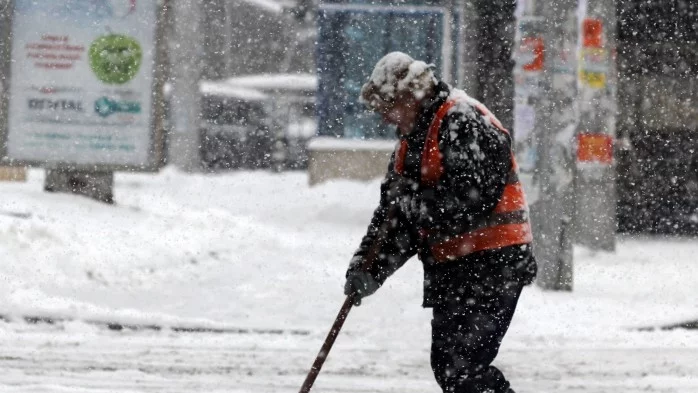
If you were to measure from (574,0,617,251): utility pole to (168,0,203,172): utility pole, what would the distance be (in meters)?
21.8

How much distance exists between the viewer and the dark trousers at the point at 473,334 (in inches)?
168

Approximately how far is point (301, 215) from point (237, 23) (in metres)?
31.3

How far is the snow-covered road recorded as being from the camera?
661 centimetres

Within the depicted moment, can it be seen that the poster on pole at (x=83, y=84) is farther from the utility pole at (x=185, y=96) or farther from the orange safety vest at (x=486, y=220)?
the utility pole at (x=185, y=96)

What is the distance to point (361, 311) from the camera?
31.4 feet

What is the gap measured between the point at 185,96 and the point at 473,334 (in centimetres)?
3201

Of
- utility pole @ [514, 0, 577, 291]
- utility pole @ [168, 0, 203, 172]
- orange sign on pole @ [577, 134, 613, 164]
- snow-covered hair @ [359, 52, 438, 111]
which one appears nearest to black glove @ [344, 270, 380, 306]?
snow-covered hair @ [359, 52, 438, 111]

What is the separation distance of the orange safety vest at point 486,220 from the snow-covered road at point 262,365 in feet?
7.85

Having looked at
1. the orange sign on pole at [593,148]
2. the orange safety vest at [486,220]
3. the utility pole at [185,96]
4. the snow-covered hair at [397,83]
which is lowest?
the utility pole at [185,96]

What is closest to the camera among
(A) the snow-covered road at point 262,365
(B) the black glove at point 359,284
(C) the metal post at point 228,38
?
(B) the black glove at point 359,284

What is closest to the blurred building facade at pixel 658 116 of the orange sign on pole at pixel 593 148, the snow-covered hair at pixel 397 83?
the orange sign on pole at pixel 593 148

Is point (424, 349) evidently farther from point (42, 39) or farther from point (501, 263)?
point (42, 39)

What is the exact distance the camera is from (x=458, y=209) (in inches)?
163

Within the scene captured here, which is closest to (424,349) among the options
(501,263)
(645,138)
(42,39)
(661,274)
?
(501,263)
